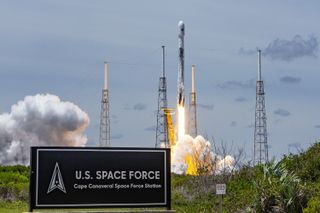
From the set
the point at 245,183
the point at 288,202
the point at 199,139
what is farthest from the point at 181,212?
the point at 199,139

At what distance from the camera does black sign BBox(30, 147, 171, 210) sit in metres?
19.1

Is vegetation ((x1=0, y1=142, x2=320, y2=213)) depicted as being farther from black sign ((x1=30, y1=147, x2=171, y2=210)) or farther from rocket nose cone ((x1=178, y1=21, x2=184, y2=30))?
rocket nose cone ((x1=178, y1=21, x2=184, y2=30))

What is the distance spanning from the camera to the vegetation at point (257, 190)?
71.0 feet

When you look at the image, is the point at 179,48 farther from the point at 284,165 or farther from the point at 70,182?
the point at 70,182

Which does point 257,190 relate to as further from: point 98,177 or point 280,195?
point 98,177

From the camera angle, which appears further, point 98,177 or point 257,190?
point 257,190

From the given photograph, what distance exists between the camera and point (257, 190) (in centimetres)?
2288

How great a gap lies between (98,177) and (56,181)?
1.12m

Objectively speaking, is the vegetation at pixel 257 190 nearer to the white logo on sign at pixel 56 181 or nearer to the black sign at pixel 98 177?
the black sign at pixel 98 177

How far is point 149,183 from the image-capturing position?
786 inches

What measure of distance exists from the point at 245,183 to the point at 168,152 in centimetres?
1162

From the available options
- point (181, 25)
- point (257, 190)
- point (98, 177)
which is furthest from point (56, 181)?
point (181, 25)

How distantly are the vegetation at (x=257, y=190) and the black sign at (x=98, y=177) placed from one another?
381 centimetres

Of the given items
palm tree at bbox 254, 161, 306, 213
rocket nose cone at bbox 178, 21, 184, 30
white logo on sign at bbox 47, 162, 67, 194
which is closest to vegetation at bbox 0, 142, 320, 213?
palm tree at bbox 254, 161, 306, 213
